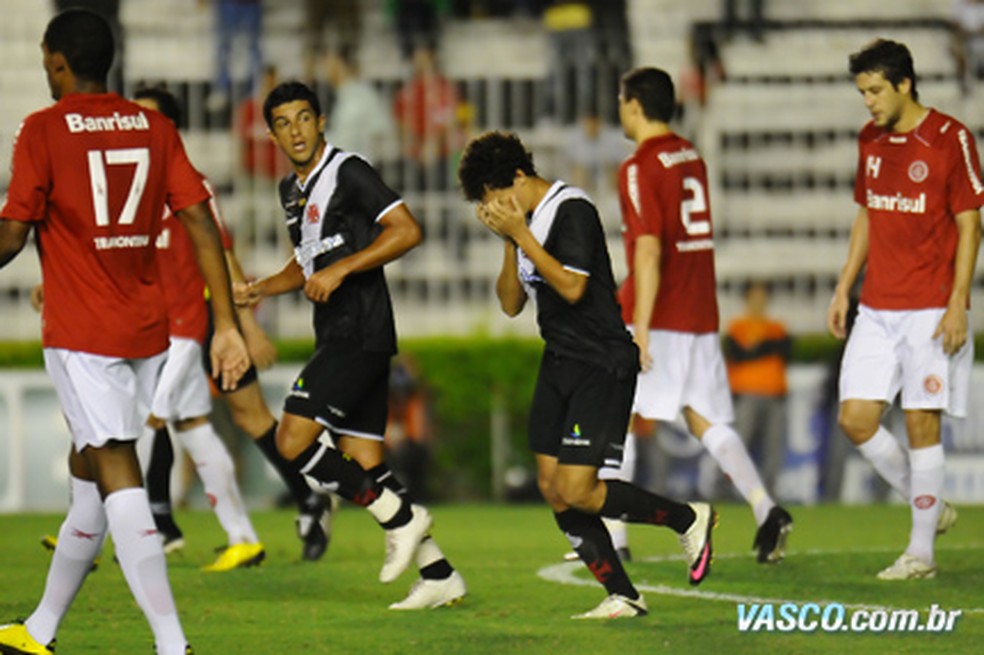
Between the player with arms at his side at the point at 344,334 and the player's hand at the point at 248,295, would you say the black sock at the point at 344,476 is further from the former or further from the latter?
the player's hand at the point at 248,295

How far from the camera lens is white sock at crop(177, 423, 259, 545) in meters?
10.1

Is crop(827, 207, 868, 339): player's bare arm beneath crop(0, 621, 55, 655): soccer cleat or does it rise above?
above

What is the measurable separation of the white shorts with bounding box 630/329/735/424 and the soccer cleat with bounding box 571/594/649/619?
235 centimetres

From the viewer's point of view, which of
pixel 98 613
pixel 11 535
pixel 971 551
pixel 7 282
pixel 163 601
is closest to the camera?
pixel 163 601

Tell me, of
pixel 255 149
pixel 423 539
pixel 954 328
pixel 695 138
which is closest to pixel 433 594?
pixel 423 539

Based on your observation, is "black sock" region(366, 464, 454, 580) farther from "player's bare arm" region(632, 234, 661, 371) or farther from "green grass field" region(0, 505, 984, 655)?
"player's bare arm" region(632, 234, 661, 371)

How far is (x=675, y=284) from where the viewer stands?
33.3 feet

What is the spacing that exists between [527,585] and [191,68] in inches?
401

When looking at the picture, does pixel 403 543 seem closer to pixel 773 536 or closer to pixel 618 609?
pixel 618 609

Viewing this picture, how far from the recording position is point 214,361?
22.0 feet

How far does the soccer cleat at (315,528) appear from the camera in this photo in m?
10.2

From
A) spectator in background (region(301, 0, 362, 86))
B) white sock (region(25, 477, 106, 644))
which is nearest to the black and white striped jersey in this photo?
white sock (region(25, 477, 106, 644))

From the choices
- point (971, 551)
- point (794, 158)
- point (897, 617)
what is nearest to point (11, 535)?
point (971, 551)

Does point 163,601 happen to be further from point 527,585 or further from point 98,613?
point 527,585
